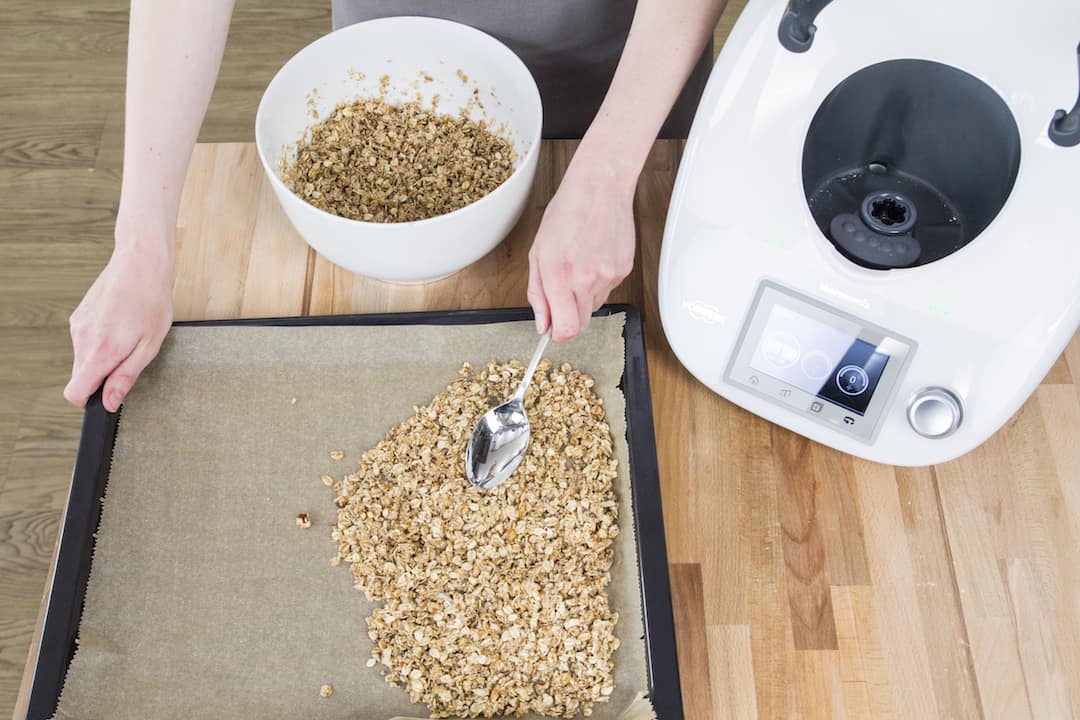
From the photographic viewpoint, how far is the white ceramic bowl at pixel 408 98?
2.98 feet

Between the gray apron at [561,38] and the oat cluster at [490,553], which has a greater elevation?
the gray apron at [561,38]

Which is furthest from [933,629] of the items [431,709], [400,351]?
[400,351]

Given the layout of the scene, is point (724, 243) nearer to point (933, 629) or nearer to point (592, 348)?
point (592, 348)

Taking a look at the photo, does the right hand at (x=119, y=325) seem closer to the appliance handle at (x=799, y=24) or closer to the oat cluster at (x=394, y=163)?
the oat cluster at (x=394, y=163)

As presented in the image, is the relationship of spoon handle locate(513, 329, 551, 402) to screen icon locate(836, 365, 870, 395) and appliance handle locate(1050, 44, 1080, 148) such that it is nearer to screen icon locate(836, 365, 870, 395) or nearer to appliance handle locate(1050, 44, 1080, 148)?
screen icon locate(836, 365, 870, 395)

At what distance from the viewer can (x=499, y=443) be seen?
0.91m

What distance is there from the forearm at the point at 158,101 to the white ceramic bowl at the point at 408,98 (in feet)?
0.27

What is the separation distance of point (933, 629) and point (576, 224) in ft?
1.72

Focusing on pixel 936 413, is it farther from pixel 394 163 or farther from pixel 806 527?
pixel 394 163

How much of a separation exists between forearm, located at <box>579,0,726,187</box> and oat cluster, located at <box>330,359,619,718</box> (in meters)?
0.24

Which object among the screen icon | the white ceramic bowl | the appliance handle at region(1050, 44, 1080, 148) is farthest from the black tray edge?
the appliance handle at region(1050, 44, 1080, 148)

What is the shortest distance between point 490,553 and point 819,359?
0.37m

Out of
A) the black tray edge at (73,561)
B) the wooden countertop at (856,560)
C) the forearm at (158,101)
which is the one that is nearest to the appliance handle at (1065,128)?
the wooden countertop at (856,560)

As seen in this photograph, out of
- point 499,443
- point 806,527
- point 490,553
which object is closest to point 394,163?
point 499,443
